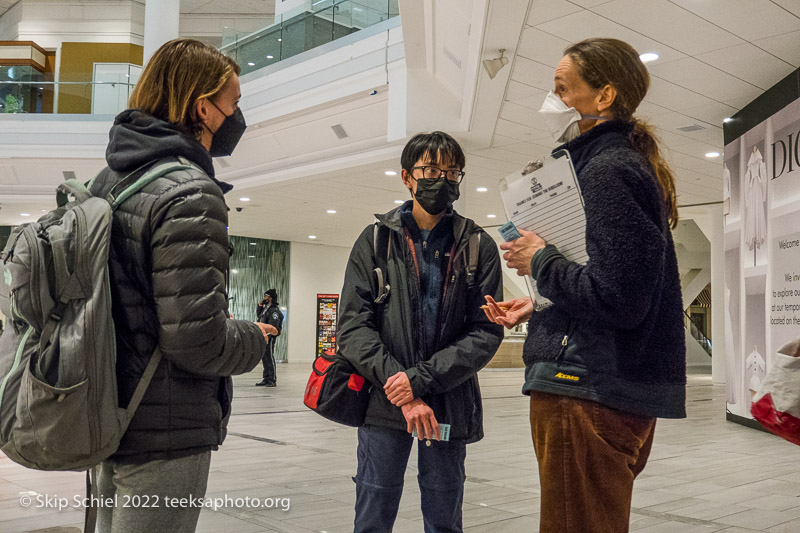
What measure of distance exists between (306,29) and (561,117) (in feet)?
35.4

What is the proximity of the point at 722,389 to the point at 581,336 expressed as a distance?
558 inches

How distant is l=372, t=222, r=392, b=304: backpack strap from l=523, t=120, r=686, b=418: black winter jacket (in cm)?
77

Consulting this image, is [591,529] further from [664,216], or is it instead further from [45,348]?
[45,348]

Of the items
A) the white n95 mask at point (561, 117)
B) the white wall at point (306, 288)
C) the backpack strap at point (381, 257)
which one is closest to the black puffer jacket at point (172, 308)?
the backpack strap at point (381, 257)

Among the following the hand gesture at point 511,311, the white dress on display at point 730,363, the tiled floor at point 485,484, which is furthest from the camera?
the white dress on display at point 730,363

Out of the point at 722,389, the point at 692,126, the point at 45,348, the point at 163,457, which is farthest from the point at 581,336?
the point at 722,389

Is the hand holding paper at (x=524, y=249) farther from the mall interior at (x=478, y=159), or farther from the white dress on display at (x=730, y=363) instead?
the white dress on display at (x=730, y=363)

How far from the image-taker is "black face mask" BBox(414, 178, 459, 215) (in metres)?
2.31

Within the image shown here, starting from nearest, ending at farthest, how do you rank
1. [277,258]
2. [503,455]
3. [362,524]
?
1. [362,524]
2. [503,455]
3. [277,258]

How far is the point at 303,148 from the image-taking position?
12289 millimetres

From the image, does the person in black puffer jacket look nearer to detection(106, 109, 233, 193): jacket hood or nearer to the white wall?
detection(106, 109, 233, 193): jacket hood

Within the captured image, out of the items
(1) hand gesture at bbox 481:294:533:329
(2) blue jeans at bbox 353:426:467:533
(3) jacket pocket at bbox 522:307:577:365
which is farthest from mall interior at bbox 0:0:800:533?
(2) blue jeans at bbox 353:426:467:533

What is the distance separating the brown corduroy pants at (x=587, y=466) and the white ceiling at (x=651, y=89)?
707mm

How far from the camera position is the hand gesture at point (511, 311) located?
176cm
